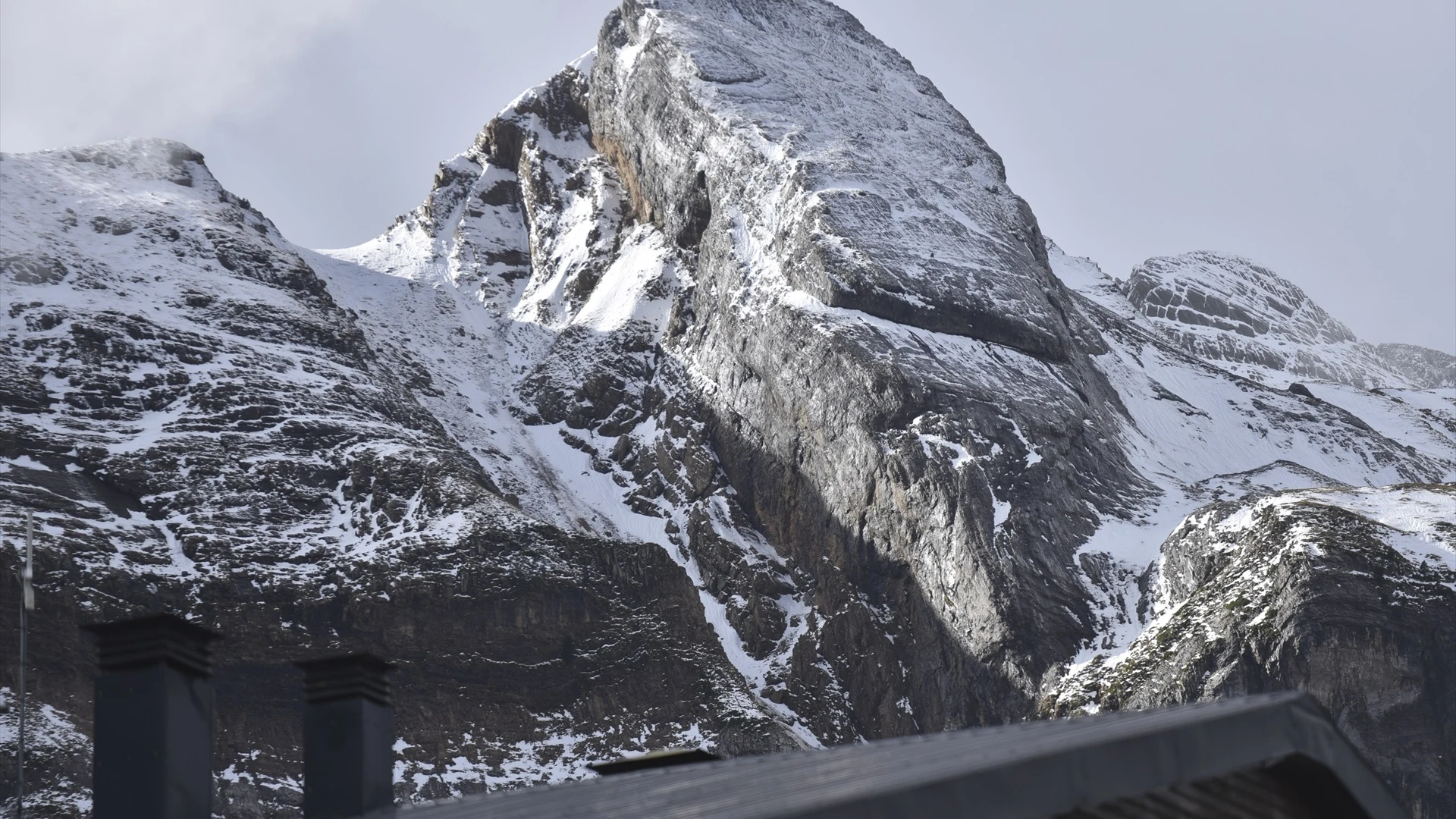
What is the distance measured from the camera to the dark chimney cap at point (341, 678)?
20.4m

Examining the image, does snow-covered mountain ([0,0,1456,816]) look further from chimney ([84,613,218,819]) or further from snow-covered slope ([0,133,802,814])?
chimney ([84,613,218,819])

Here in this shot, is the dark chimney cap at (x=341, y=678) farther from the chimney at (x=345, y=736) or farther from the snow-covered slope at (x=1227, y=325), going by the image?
the snow-covered slope at (x=1227, y=325)

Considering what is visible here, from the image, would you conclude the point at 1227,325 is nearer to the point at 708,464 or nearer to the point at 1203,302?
the point at 1203,302

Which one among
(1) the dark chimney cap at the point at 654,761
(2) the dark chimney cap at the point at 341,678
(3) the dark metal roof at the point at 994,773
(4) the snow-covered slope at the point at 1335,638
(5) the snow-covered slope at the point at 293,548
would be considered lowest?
(3) the dark metal roof at the point at 994,773

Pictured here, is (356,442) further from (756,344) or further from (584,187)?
(584,187)

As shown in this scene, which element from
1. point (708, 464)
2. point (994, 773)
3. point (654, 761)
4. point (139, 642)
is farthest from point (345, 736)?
point (708, 464)

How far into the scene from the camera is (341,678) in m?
20.5

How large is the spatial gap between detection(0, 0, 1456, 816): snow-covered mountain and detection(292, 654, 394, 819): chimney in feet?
169

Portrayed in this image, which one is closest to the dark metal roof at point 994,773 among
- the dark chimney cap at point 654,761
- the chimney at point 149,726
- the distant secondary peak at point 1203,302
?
the chimney at point 149,726

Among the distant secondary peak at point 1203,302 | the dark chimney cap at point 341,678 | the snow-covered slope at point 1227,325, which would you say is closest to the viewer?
the dark chimney cap at point 341,678

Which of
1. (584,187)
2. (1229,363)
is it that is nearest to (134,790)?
(584,187)

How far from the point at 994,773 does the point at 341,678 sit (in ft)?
35.8

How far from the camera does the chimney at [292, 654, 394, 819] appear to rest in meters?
20.1

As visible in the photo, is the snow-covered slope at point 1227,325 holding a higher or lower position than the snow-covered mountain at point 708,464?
higher
